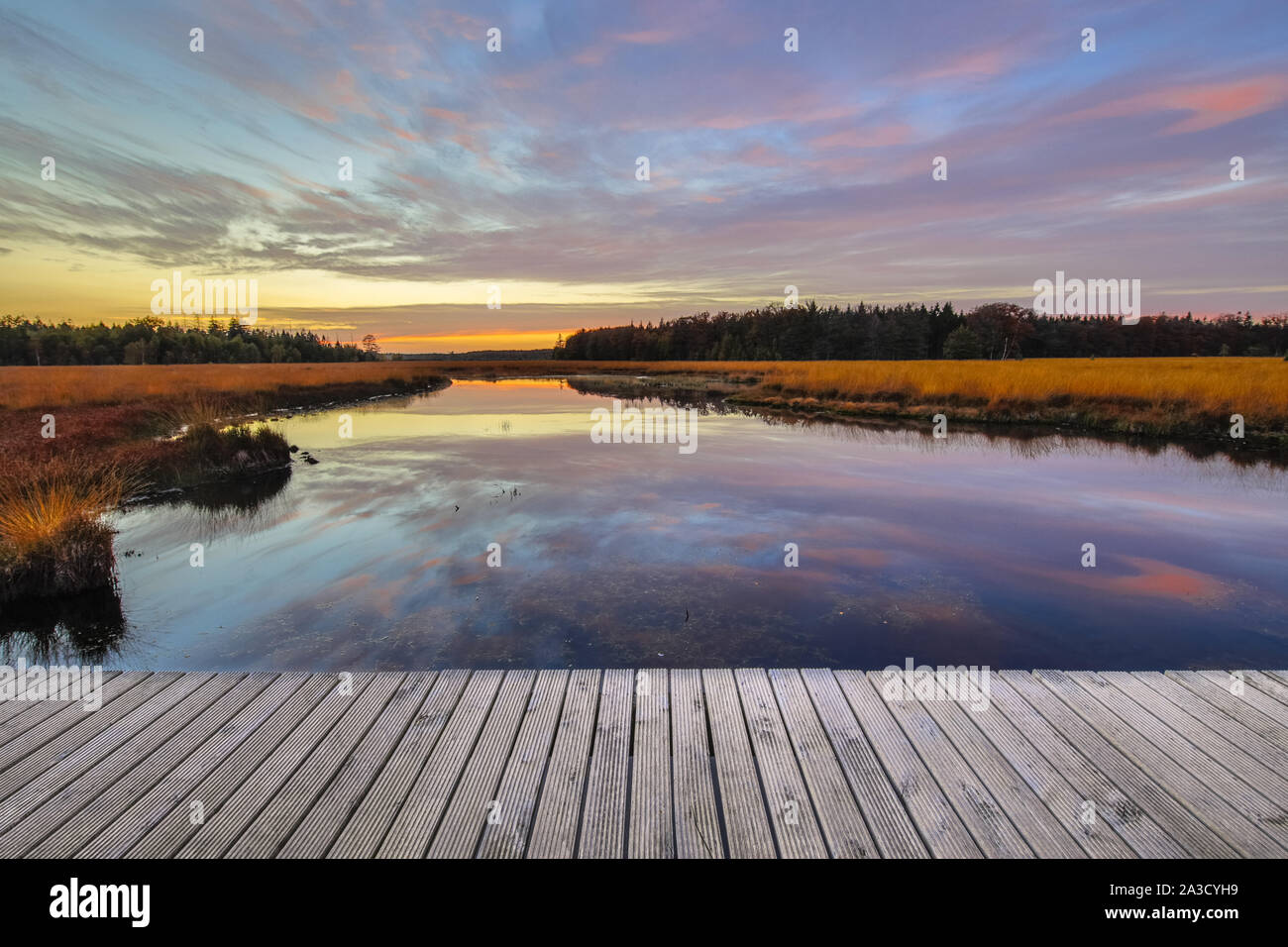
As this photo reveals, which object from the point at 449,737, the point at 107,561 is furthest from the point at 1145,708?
the point at 107,561

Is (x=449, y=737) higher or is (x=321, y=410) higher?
(x=321, y=410)

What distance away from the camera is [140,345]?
7094cm

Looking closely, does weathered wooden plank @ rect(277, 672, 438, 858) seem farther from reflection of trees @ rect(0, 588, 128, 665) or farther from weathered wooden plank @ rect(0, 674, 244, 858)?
reflection of trees @ rect(0, 588, 128, 665)

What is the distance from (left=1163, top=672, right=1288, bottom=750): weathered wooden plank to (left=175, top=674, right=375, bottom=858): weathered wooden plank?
4908 mm

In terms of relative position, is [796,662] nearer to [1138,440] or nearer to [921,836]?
[921,836]

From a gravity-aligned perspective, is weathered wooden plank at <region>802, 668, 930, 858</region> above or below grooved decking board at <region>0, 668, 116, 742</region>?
below

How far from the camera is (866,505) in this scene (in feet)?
37.7

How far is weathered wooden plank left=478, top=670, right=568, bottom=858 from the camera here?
2391mm

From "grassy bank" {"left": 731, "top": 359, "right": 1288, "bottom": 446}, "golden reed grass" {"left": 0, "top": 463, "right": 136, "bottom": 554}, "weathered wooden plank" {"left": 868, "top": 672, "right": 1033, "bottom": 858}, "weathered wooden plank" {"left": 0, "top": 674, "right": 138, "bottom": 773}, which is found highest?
"grassy bank" {"left": 731, "top": 359, "right": 1288, "bottom": 446}

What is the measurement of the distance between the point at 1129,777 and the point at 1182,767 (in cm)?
33

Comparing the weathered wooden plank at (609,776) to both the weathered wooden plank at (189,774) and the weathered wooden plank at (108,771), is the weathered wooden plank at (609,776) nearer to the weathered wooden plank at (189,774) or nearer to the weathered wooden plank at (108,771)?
the weathered wooden plank at (189,774)

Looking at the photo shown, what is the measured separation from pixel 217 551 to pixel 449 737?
7811 millimetres

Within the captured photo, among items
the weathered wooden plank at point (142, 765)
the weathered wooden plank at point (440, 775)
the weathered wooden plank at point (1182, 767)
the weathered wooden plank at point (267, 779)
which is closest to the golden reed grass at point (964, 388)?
the weathered wooden plank at point (1182, 767)

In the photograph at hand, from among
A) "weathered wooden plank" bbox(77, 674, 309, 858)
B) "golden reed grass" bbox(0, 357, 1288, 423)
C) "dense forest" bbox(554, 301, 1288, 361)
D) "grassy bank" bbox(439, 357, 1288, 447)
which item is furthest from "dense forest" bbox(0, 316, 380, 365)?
"weathered wooden plank" bbox(77, 674, 309, 858)
